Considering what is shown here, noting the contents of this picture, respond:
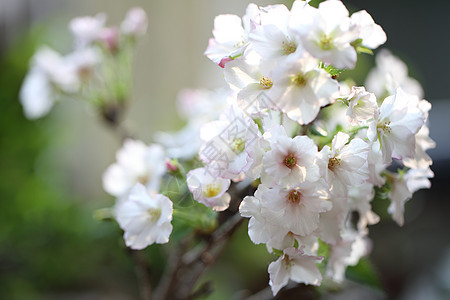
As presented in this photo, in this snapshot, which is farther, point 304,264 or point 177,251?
point 177,251

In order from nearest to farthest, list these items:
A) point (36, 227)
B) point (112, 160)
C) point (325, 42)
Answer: point (325, 42)
point (36, 227)
point (112, 160)

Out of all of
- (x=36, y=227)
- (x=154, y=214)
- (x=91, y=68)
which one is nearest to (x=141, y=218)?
(x=154, y=214)

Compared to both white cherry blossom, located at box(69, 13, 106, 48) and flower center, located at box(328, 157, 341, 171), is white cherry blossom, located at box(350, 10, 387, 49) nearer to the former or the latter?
flower center, located at box(328, 157, 341, 171)

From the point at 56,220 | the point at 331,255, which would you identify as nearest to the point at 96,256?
the point at 56,220

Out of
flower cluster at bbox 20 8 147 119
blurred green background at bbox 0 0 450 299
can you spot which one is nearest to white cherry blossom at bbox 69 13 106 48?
flower cluster at bbox 20 8 147 119

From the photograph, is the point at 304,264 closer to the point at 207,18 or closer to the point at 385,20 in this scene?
the point at 207,18

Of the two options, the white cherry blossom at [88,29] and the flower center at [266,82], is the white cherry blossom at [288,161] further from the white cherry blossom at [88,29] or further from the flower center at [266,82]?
the white cherry blossom at [88,29]

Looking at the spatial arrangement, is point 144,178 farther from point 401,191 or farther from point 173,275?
point 401,191
